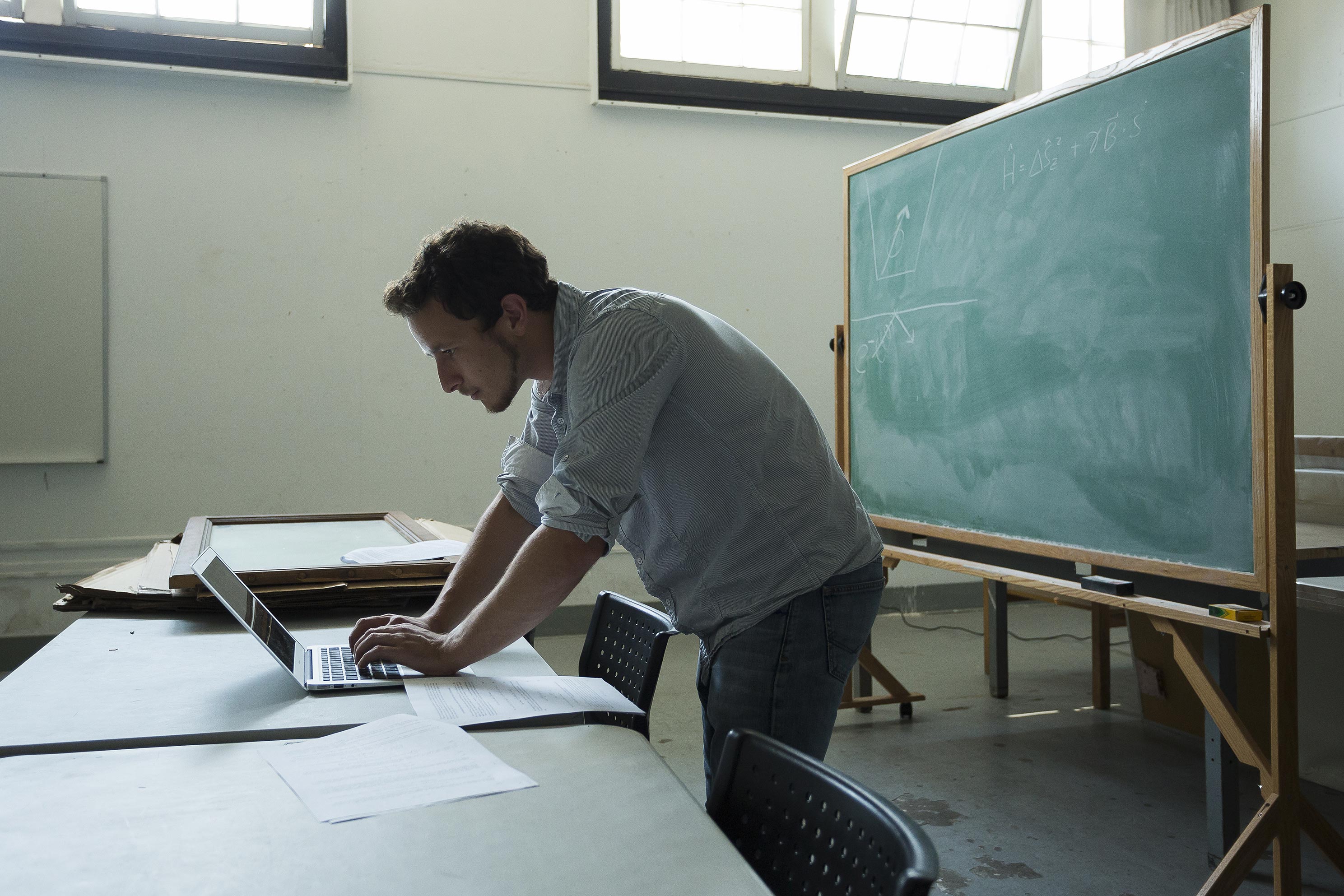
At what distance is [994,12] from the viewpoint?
4.86 meters

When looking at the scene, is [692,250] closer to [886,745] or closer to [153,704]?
[886,745]

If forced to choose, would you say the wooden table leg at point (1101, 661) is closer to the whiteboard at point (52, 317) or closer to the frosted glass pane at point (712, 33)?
the frosted glass pane at point (712, 33)

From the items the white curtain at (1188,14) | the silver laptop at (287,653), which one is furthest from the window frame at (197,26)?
the white curtain at (1188,14)

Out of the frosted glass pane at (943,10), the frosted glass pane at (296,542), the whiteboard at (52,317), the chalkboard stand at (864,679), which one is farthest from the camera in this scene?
the frosted glass pane at (943,10)

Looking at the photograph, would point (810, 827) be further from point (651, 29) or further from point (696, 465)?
point (651, 29)

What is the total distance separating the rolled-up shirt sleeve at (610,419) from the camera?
4.22 feet

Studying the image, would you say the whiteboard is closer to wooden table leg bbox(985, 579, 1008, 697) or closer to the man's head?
the man's head

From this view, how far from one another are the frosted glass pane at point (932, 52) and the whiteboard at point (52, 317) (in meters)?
3.59

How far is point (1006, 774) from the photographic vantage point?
276cm

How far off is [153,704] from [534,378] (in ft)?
2.16

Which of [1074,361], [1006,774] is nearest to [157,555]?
[1074,361]

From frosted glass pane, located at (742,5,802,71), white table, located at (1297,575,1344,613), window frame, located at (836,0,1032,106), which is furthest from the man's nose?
window frame, located at (836,0,1032,106)

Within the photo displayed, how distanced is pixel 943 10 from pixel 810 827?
4.76 metres

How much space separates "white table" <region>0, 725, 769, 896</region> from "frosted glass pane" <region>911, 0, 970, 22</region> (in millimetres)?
4627
